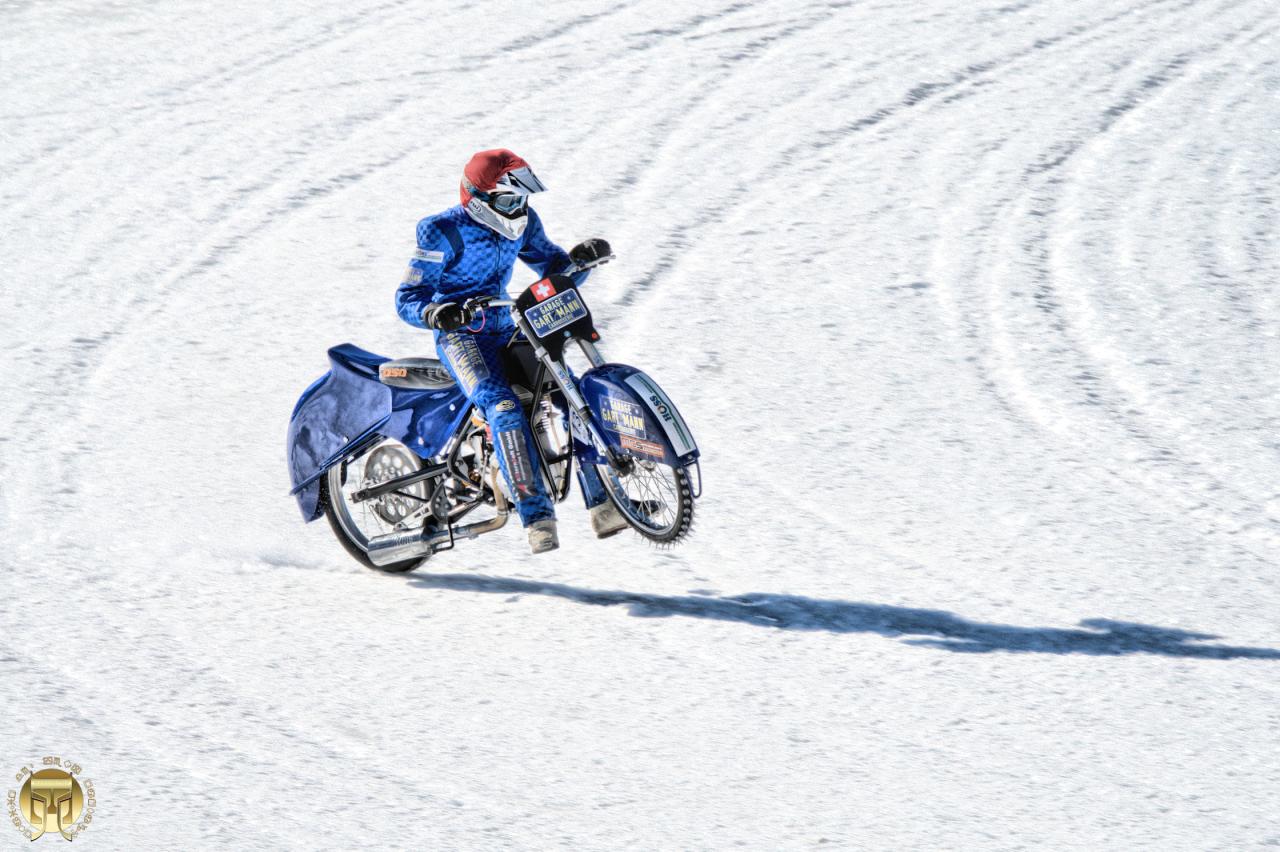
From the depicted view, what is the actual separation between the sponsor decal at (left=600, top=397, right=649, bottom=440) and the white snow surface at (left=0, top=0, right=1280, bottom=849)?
815 millimetres

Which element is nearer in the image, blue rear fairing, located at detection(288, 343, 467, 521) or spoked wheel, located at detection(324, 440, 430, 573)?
blue rear fairing, located at detection(288, 343, 467, 521)

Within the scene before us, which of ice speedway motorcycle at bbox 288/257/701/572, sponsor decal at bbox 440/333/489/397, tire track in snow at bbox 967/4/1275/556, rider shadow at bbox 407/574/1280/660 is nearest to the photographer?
rider shadow at bbox 407/574/1280/660

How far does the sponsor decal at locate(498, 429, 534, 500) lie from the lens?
671 centimetres

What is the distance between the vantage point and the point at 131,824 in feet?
17.0

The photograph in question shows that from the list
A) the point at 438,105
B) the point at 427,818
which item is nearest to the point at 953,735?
the point at 427,818

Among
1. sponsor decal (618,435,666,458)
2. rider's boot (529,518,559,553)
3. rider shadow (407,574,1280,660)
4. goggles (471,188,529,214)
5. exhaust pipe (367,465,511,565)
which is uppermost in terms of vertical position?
goggles (471,188,529,214)

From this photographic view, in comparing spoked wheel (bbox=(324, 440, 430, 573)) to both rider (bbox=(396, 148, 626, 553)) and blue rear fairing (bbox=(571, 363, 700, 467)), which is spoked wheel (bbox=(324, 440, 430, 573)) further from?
blue rear fairing (bbox=(571, 363, 700, 467))

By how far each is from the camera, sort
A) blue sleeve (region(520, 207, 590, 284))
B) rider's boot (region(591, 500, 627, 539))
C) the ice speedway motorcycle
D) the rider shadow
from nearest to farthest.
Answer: the rider shadow
the ice speedway motorcycle
rider's boot (region(591, 500, 627, 539))
blue sleeve (region(520, 207, 590, 284))

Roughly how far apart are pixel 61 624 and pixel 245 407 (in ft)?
9.46

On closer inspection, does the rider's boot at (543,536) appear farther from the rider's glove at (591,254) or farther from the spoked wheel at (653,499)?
the rider's glove at (591,254)

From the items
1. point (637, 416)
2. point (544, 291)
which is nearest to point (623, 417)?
point (637, 416)

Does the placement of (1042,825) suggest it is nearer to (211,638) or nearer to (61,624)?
(211,638)

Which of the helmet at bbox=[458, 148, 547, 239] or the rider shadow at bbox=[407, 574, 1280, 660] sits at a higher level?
the helmet at bbox=[458, 148, 547, 239]

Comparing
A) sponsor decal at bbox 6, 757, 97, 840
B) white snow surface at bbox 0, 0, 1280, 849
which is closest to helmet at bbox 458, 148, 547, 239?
white snow surface at bbox 0, 0, 1280, 849
